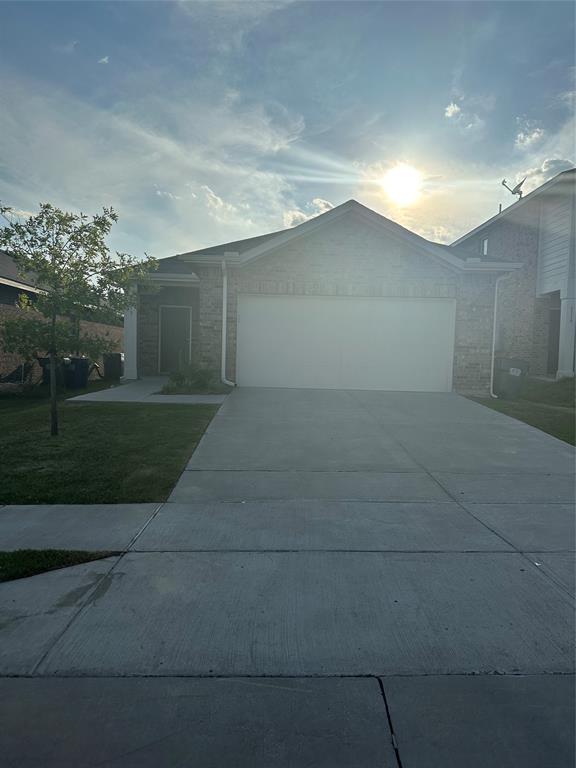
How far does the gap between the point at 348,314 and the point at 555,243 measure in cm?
933

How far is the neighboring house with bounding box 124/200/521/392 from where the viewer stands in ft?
45.5

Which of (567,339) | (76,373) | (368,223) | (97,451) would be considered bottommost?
(97,451)

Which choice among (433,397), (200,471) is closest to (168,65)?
(200,471)

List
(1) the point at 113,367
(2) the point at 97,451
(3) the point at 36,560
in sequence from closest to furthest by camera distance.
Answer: (3) the point at 36,560
(2) the point at 97,451
(1) the point at 113,367

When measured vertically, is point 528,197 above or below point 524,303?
above

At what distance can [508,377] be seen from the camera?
13.9 m

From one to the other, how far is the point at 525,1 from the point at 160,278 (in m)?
10.7

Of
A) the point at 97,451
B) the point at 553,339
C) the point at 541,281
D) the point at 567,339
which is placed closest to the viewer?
the point at 97,451

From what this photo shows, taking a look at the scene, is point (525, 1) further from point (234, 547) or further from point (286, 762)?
point (286, 762)

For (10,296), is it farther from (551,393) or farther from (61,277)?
(551,393)

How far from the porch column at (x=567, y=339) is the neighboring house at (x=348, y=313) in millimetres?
4674

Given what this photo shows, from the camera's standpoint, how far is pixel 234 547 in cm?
423

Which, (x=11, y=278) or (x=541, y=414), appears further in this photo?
(x=11, y=278)

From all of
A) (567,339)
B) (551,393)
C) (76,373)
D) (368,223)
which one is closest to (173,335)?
Result: (76,373)
